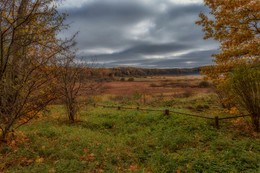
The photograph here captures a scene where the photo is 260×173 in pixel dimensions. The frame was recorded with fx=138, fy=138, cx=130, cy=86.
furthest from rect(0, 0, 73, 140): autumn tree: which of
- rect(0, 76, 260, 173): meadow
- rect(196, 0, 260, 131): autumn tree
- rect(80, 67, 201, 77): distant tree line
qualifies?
rect(80, 67, 201, 77): distant tree line

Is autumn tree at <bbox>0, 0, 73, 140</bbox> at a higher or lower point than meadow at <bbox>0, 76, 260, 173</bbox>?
higher

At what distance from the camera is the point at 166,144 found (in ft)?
19.4

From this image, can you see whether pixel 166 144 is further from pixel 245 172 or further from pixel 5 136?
pixel 5 136

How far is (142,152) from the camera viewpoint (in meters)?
5.37

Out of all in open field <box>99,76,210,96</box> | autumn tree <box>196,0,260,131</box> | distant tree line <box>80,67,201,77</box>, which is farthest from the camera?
distant tree line <box>80,67,201,77</box>

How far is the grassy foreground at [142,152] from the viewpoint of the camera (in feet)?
13.1

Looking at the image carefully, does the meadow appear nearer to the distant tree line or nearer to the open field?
the open field

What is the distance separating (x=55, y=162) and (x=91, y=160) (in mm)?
1035

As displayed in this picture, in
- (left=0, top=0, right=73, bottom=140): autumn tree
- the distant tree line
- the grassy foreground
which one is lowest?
the grassy foreground

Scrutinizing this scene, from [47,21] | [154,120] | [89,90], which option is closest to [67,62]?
[89,90]

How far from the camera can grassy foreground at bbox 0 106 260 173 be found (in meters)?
4.00

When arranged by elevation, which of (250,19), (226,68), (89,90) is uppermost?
(250,19)

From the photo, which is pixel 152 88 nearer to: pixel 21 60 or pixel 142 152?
pixel 142 152

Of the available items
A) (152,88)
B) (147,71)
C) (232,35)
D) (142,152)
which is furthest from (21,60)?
(147,71)
